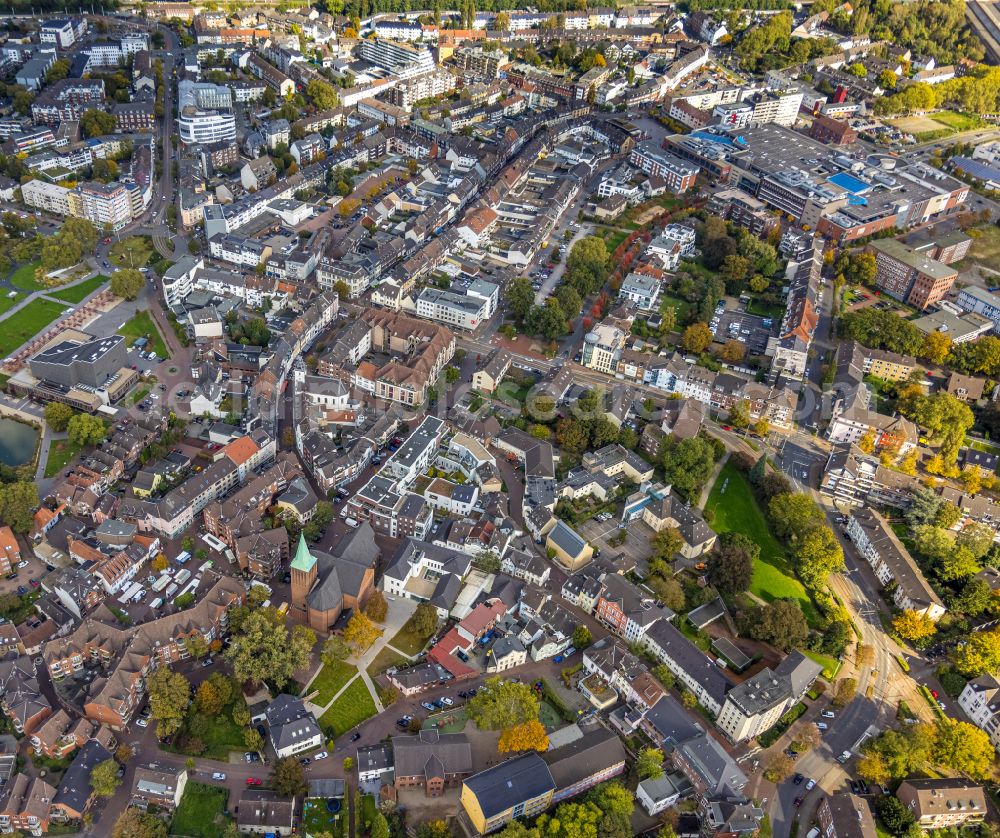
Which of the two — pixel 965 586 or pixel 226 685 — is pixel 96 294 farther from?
pixel 965 586

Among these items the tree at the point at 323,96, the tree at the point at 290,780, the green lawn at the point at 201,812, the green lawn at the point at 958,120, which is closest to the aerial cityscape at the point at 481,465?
the green lawn at the point at 201,812

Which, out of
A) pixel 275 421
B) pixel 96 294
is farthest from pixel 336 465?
pixel 96 294

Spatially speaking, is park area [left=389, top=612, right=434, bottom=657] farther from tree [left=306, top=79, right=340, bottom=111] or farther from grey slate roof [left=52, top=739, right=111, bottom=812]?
tree [left=306, top=79, right=340, bottom=111]

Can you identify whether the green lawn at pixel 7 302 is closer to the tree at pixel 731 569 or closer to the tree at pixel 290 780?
the tree at pixel 290 780

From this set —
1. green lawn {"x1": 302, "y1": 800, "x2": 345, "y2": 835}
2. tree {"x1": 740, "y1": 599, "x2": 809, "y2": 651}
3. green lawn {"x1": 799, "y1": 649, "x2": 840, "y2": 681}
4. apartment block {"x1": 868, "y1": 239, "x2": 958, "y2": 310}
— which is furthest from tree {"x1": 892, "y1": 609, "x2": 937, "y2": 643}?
apartment block {"x1": 868, "y1": 239, "x2": 958, "y2": 310}

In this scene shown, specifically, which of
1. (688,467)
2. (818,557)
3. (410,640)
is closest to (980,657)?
(818,557)
